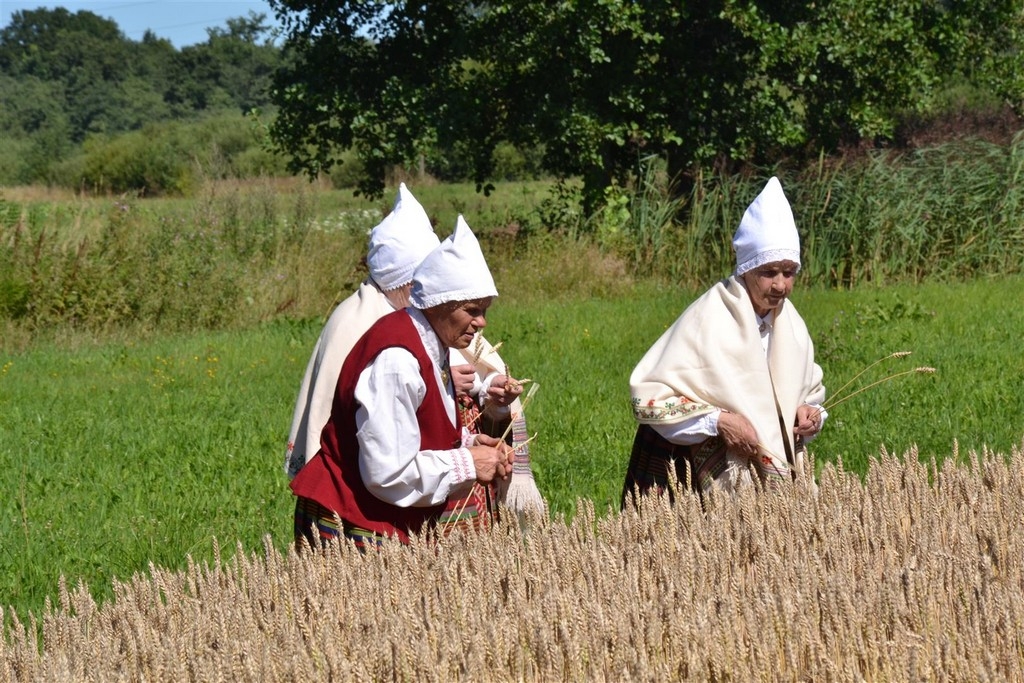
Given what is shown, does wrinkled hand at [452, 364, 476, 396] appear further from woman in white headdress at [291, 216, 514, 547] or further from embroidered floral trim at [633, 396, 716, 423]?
embroidered floral trim at [633, 396, 716, 423]

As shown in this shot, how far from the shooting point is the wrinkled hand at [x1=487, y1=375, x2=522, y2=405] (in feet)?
17.0

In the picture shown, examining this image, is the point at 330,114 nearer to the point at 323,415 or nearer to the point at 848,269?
the point at 848,269

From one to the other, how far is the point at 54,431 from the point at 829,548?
21.2 feet

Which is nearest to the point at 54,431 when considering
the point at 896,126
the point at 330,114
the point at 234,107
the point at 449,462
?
the point at 449,462

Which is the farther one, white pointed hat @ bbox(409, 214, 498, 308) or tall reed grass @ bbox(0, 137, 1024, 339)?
tall reed grass @ bbox(0, 137, 1024, 339)

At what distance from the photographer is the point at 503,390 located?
17.1 ft

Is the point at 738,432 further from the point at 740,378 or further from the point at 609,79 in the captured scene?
the point at 609,79

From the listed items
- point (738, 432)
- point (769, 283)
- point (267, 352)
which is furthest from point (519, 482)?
point (267, 352)

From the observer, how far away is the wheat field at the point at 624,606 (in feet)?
11.8

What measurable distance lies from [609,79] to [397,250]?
1313cm

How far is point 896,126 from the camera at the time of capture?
22.0 metres

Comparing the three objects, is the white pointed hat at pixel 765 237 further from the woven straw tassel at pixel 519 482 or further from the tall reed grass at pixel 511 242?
the tall reed grass at pixel 511 242

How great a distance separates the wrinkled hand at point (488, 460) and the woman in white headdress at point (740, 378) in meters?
0.76

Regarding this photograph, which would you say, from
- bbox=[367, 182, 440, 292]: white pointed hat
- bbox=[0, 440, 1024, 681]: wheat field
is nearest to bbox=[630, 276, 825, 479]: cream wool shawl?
bbox=[0, 440, 1024, 681]: wheat field
